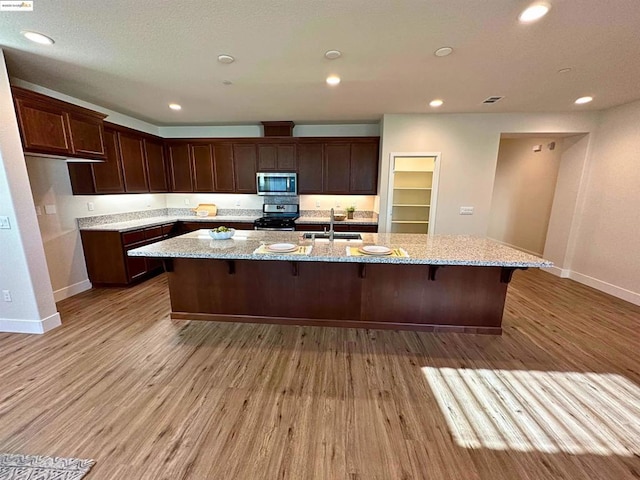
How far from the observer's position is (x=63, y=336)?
2674mm

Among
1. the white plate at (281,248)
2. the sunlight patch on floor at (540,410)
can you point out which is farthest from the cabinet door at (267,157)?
the sunlight patch on floor at (540,410)

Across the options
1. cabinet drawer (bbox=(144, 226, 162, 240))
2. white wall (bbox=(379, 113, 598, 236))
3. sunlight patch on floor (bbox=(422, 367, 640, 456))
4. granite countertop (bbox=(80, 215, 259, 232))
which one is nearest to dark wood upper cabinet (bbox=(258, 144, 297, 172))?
granite countertop (bbox=(80, 215, 259, 232))

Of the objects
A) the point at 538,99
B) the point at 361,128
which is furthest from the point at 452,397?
the point at 361,128

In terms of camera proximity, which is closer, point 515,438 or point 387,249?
point 515,438

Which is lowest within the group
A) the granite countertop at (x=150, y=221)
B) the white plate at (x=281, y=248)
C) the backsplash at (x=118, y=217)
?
the granite countertop at (x=150, y=221)

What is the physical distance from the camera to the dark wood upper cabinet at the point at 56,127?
101 inches

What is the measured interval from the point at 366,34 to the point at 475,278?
238cm

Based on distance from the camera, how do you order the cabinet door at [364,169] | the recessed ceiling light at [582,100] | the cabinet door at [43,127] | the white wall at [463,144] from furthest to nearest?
the cabinet door at [364,169] < the white wall at [463,144] < the recessed ceiling light at [582,100] < the cabinet door at [43,127]

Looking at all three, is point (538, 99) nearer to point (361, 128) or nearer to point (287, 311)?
point (361, 128)

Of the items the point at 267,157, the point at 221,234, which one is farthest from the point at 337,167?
the point at 221,234

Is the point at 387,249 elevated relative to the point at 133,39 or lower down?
lower down

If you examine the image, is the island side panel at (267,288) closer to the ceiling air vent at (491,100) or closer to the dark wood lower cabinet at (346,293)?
the dark wood lower cabinet at (346,293)

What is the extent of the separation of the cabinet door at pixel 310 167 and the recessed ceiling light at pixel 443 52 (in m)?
2.79

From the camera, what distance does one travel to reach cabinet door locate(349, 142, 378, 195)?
192 inches
